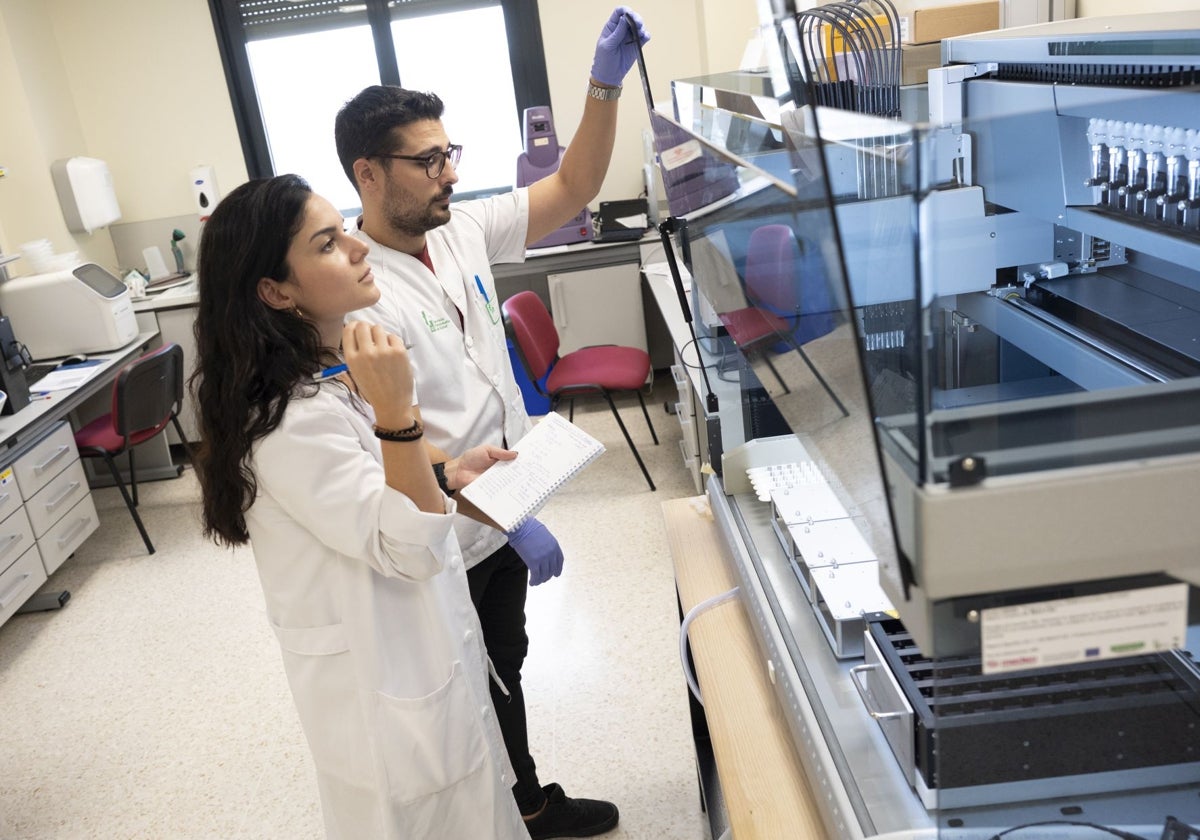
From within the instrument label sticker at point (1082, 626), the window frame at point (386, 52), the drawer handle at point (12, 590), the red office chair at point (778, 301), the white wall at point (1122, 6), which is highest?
the window frame at point (386, 52)

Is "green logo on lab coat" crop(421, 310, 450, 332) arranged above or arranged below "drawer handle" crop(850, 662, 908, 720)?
above

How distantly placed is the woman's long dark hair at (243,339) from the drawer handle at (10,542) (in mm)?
2400

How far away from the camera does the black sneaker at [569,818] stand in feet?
7.17

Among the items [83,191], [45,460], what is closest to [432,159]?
[45,460]

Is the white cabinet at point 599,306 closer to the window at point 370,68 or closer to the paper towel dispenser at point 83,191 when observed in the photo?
the window at point 370,68

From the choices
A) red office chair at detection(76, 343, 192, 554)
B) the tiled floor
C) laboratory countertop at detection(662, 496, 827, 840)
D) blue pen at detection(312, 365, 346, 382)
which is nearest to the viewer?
laboratory countertop at detection(662, 496, 827, 840)

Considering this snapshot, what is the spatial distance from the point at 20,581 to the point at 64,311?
1446 millimetres

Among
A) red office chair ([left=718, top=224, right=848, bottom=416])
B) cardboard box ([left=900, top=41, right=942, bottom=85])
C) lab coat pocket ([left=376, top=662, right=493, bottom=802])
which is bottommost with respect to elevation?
lab coat pocket ([left=376, top=662, right=493, bottom=802])

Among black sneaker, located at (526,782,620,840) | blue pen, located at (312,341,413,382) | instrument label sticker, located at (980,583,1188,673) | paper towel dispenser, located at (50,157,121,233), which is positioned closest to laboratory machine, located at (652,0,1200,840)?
instrument label sticker, located at (980,583,1188,673)

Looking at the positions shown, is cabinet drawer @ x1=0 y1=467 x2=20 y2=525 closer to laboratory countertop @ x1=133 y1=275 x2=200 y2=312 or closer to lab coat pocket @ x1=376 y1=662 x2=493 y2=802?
laboratory countertop @ x1=133 y1=275 x2=200 y2=312

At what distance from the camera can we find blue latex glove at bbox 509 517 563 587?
1.92 metres

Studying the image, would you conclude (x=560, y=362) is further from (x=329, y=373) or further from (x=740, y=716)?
(x=740, y=716)

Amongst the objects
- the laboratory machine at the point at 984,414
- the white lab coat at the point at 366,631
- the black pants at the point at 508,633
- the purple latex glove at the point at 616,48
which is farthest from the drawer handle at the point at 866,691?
the purple latex glove at the point at 616,48

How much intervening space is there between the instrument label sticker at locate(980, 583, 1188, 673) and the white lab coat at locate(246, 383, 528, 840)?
87 centimetres
